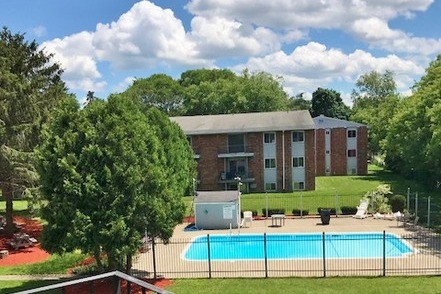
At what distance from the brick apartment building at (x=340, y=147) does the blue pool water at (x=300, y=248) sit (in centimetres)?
2990

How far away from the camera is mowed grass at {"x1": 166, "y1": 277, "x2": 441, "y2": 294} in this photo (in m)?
17.1

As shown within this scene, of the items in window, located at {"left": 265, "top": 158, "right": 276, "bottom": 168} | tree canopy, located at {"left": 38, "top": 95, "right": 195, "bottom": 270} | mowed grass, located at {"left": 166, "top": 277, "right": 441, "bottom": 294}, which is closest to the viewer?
tree canopy, located at {"left": 38, "top": 95, "right": 195, "bottom": 270}

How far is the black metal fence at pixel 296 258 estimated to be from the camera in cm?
1964

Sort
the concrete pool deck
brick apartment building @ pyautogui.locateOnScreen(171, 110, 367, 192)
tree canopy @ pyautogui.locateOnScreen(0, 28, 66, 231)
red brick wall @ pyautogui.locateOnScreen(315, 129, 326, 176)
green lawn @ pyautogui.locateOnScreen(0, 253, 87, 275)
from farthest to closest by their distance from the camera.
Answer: red brick wall @ pyautogui.locateOnScreen(315, 129, 326, 176) → brick apartment building @ pyautogui.locateOnScreen(171, 110, 367, 192) → tree canopy @ pyautogui.locateOnScreen(0, 28, 66, 231) → green lawn @ pyautogui.locateOnScreen(0, 253, 87, 275) → the concrete pool deck

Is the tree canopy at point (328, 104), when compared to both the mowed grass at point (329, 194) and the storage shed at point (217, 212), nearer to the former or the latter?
the mowed grass at point (329, 194)

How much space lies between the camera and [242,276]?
19484mm

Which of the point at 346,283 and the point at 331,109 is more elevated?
the point at 331,109

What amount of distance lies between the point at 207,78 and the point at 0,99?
66751 mm

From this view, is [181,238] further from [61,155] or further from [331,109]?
[331,109]

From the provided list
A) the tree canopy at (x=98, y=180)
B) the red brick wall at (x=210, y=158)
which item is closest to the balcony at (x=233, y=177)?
the red brick wall at (x=210, y=158)

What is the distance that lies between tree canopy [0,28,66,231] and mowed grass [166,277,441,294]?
13040mm

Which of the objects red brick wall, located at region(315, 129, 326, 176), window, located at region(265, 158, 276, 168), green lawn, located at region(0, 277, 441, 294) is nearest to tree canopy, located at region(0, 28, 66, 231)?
green lawn, located at region(0, 277, 441, 294)

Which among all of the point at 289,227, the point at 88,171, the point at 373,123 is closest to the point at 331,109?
the point at 373,123

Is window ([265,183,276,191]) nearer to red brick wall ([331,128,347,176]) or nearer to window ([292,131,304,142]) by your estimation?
window ([292,131,304,142])
